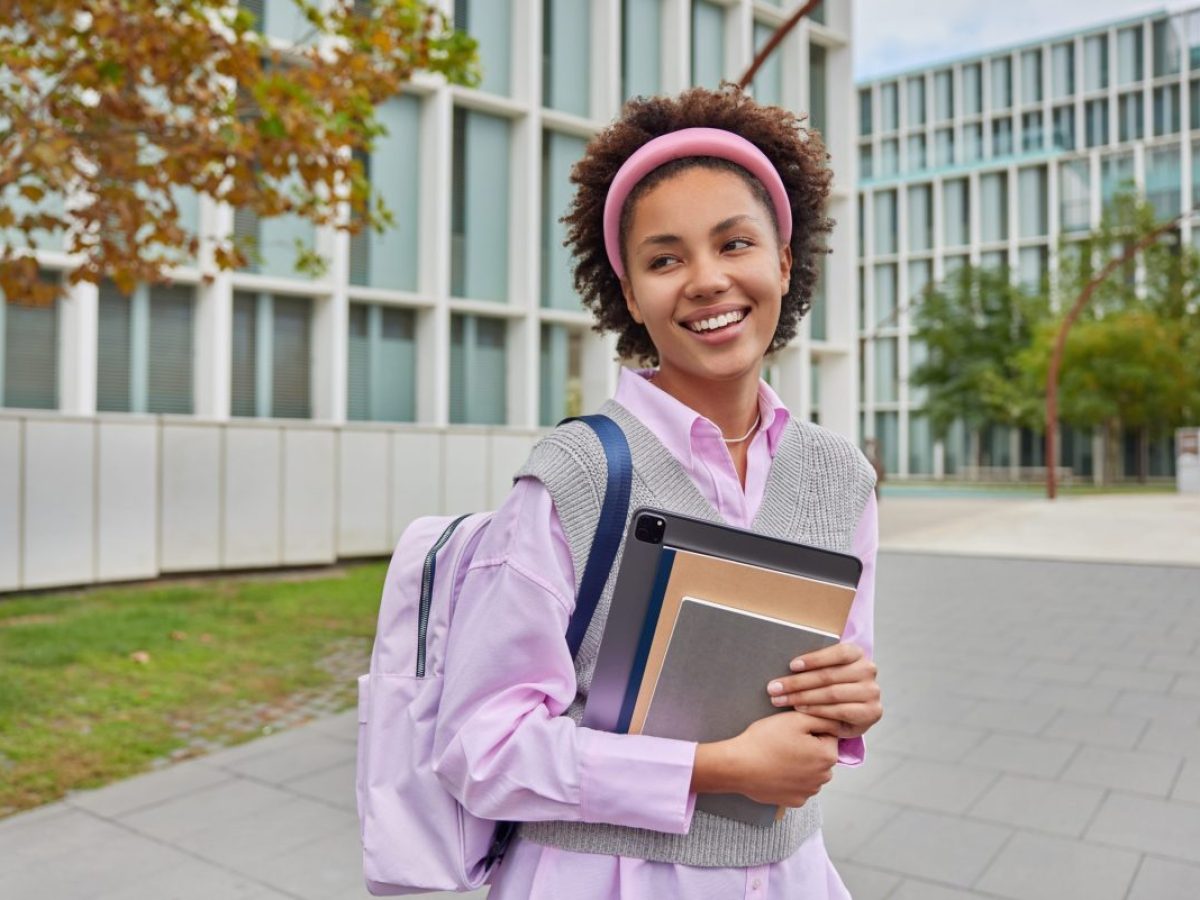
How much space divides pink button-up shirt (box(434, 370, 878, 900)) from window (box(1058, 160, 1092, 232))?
2003 inches

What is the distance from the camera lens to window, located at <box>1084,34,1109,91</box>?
162 feet

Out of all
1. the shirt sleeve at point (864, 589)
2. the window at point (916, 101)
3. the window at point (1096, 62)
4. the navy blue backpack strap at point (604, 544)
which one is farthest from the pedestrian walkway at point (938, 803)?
the window at point (916, 101)

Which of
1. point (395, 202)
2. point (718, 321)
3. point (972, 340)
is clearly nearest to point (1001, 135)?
point (972, 340)

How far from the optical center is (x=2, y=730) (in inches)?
204

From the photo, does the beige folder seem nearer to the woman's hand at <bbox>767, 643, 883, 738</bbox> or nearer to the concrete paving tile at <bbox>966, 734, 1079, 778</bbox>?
the woman's hand at <bbox>767, 643, 883, 738</bbox>

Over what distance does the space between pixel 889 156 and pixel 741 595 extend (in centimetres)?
5943

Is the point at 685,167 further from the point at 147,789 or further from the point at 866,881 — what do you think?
the point at 147,789

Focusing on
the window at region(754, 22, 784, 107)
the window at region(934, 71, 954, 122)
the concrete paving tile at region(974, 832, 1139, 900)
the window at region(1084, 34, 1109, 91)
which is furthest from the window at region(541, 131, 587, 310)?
the window at region(934, 71, 954, 122)

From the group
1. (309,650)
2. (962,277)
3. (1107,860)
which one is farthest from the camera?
(962,277)

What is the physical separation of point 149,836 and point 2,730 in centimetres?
178

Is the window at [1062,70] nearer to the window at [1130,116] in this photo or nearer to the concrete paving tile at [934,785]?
the window at [1130,116]

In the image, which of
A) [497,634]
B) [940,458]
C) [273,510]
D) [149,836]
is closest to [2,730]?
[149,836]

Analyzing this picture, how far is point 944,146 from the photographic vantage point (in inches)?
2126

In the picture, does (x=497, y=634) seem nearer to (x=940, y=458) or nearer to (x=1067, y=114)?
(x=940, y=458)
